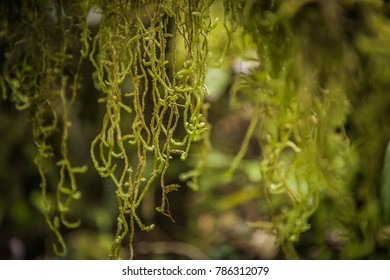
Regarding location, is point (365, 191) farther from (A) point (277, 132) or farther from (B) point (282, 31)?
(B) point (282, 31)

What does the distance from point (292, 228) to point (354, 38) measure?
315 millimetres

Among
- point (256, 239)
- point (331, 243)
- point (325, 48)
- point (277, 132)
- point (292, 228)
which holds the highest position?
point (325, 48)

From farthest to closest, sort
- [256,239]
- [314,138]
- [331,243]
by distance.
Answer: [256,239] → [331,243] → [314,138]

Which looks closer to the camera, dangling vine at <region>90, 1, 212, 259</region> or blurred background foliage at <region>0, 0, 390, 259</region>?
dangling vine at <region>90, 1, 212, 259</region>

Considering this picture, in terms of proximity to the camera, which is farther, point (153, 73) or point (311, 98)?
point (311, 98)

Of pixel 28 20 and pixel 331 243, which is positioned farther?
pixel 331 243

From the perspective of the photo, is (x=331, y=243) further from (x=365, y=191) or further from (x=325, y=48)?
(x=325, y=48)

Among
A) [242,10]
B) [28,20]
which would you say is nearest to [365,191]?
[242,10]

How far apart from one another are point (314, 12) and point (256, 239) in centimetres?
105

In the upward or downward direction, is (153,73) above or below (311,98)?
above

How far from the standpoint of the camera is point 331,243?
1.09 m

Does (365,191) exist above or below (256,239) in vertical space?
above

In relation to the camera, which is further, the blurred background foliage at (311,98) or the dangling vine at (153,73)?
the blurred background foliage at (311,98)

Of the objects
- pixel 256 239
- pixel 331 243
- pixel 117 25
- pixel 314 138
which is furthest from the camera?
pixel 256 239
